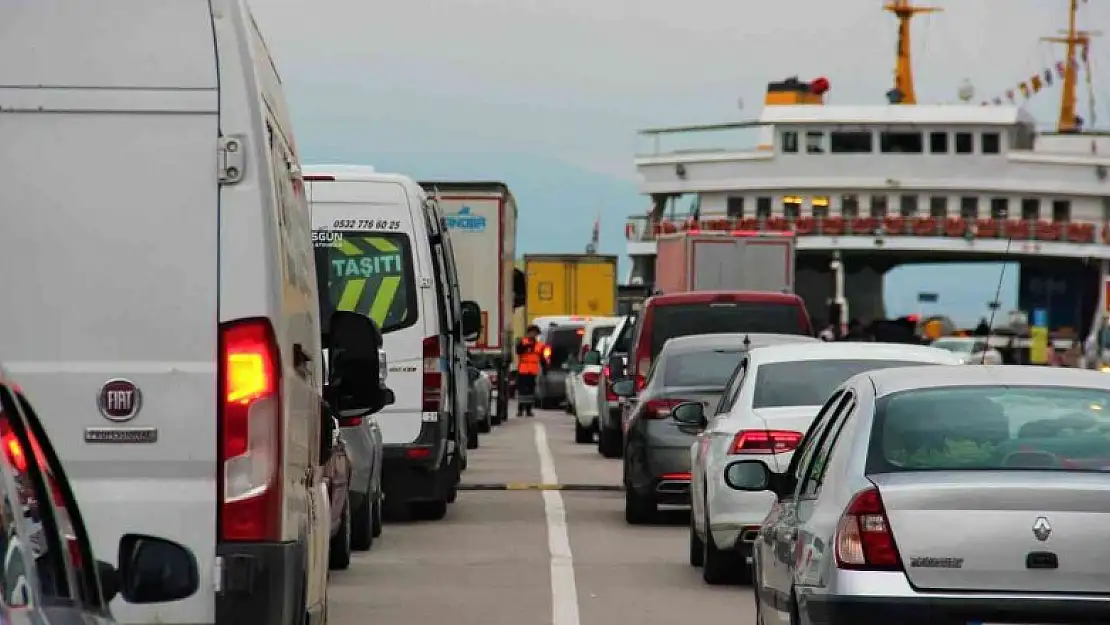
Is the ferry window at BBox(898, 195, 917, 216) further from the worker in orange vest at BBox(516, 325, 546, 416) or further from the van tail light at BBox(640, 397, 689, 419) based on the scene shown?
the van tail light at BBox(640, 397, 689, 419)

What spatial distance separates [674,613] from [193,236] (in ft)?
19.3

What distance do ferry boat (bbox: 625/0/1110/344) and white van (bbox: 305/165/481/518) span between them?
271ft

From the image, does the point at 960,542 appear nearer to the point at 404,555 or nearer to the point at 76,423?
the point at 76,423

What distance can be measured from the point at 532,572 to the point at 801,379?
6.49 ft

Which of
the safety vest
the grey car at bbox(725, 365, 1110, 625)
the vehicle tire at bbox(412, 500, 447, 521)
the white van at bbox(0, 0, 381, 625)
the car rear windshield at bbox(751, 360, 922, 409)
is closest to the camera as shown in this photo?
the white van at bbox(0, 0, 381, 625)

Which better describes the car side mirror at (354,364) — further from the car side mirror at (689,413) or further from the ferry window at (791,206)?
the ferry window at (791,206)

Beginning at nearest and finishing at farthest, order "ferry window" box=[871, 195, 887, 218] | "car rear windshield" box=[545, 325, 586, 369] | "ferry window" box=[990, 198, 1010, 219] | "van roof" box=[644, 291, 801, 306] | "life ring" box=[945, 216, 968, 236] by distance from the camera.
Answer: "van roof" box=[644, 291, 801, 306], "car rear windshield" box=[545, 325, 586, 369], "life ring" box=[945, 216, 968, 236], "ferry window" box=[871, 195, 887, 218], "ferry window" box=[990, 198, 1010, 219]

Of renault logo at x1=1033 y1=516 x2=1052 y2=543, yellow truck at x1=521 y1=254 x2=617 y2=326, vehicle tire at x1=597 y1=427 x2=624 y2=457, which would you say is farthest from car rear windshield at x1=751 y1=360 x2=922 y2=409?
yellow truck at x1=521 y1=254 x2=617 y2=326

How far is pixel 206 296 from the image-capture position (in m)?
6.74

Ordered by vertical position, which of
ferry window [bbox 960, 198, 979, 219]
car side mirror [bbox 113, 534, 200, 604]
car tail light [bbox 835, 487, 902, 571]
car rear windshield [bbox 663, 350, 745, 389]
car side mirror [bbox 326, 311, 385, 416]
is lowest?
car rear windshield [bbox 663, 350, 745, 389]

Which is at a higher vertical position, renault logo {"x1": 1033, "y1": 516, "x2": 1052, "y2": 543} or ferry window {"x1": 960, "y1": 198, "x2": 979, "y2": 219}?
ferry window {"x1": 960, "y1": 198, "x2": 979, "y2": 219}

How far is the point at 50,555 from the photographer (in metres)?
4.44

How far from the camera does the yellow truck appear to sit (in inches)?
2458

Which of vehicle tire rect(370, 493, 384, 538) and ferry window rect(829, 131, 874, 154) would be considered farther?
ferry window rect(829, 131, 874, 154)
